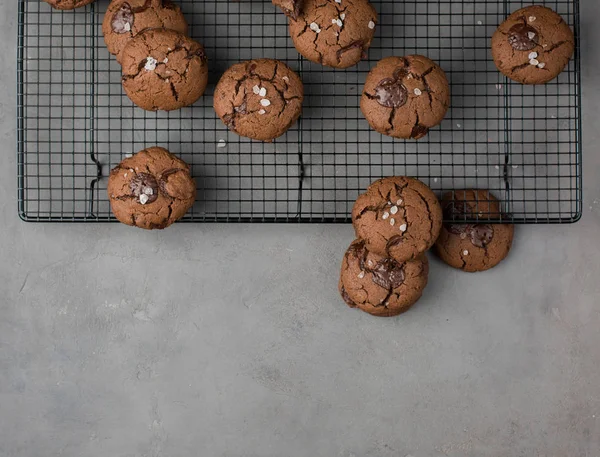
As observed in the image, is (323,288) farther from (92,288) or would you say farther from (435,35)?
(435,35)

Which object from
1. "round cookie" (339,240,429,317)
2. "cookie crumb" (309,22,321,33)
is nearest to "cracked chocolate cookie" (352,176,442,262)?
"round cookie" (339,240,429,317)

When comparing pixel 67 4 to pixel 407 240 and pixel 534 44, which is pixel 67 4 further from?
pixel 534 44

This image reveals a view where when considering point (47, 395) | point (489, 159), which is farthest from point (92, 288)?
point (489, 159)

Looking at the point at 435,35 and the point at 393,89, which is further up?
the point at 435,35

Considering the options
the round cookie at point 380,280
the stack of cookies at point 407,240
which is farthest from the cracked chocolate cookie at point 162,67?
the round cookie at point 380,280

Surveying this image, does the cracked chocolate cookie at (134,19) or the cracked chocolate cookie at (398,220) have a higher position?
the cracked chocolate cookie at (134,19)

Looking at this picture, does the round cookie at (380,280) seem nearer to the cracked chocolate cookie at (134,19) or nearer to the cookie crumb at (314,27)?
the cookie crumb at (314,27)
